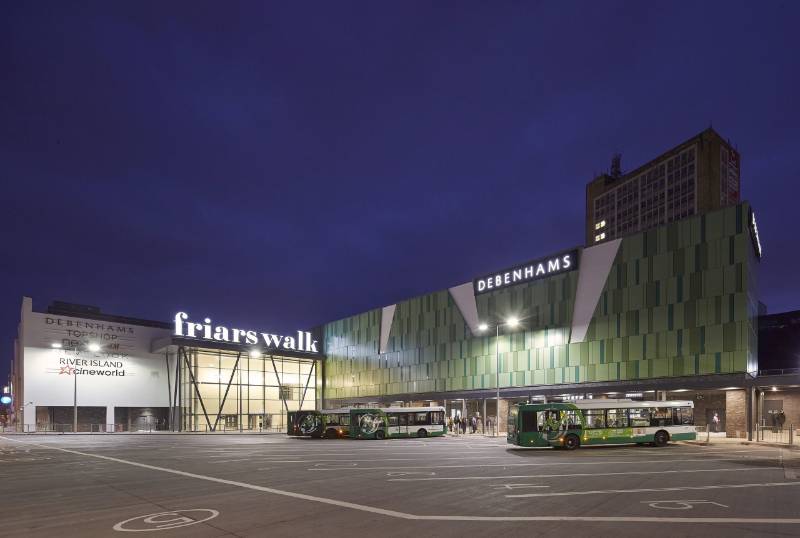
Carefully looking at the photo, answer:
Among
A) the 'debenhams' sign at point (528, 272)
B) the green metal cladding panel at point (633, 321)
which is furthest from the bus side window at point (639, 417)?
the 'debenhams' sign at point (528, 272)

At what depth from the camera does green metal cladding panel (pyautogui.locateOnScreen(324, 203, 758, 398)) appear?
45812 millimetres

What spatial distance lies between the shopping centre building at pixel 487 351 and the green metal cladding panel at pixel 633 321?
0.37ft

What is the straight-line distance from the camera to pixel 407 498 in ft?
49.5

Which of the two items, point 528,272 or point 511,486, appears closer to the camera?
point 511,486

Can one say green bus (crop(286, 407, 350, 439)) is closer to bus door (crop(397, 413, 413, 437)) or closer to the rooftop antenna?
bus door (crop(397, 413, 413, 437))

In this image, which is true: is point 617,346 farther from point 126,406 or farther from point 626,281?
point 126,406

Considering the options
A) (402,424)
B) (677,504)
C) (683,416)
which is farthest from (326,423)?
(677,504)

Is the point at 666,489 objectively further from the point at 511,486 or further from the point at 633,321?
the point at 633,321

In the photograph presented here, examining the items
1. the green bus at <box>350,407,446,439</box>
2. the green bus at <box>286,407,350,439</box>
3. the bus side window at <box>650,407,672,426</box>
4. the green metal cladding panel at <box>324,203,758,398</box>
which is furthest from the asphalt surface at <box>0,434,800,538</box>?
the green bus at <box>286,407,350,439</box>

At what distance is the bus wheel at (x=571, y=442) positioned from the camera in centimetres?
3391

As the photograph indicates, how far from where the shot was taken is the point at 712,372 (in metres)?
Answer: 45.7

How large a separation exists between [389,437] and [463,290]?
79.3ft

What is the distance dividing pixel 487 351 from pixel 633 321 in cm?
1733

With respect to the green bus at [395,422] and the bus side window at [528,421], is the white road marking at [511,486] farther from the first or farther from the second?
the green bus at [395,422]
